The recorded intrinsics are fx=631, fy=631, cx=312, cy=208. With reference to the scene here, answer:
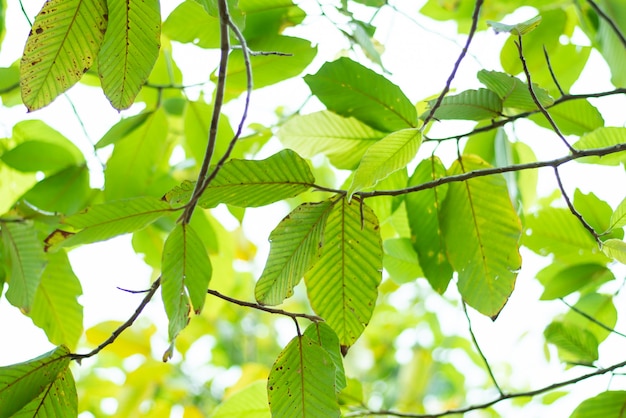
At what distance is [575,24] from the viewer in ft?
3.47

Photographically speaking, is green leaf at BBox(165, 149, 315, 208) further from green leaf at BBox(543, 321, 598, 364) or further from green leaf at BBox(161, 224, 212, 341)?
green leaf at BBox(543, 321, 598, 364)

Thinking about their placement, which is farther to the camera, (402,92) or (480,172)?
(402,92)

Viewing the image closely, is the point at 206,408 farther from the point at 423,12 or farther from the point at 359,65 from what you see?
the point at 359,65

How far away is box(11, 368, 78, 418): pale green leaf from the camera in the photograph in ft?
1.73

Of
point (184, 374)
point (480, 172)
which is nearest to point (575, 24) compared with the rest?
point (480, 172)

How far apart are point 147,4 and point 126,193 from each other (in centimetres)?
45

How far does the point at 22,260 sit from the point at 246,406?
1.07 feet

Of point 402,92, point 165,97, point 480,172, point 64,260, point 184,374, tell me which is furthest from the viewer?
point 184,374

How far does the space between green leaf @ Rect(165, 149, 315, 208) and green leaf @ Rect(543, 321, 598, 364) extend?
413 mm

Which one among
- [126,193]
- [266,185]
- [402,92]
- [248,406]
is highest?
[126,193]

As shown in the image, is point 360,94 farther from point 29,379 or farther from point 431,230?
point 29,379

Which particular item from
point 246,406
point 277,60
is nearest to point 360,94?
point 277,60

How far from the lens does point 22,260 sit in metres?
0.77

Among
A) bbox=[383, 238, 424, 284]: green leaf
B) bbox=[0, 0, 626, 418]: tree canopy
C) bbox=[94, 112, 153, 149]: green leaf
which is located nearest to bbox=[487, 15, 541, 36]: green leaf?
bbox=[0, 0, 626, 418]: tree canopy
